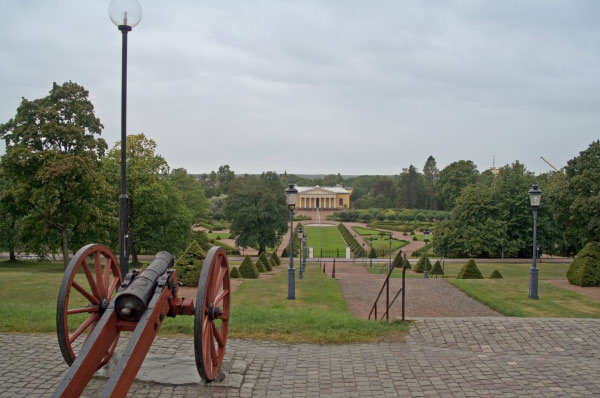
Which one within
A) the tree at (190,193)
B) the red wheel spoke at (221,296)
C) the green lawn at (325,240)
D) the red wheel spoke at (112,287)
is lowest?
the green lawn at (325,240)

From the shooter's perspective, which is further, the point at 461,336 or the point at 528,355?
the point at 461,336

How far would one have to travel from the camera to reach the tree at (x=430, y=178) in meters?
109

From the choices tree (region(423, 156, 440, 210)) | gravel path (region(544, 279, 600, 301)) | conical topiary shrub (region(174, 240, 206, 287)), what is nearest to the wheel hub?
conical topiary shrub (region(174, 240, 206, 287))

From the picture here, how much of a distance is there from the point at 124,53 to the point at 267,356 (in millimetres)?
4876

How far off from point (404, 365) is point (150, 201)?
26262mm

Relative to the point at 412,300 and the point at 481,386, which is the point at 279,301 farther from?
the point at 481,386

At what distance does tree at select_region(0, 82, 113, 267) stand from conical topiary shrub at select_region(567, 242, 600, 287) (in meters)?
20.5

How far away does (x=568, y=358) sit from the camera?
7.33 meters

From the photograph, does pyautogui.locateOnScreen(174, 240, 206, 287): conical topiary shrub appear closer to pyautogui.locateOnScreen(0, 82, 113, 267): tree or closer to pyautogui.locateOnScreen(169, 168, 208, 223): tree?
pyautogui.locateOnScreen(0, 82, 113, 267): tree

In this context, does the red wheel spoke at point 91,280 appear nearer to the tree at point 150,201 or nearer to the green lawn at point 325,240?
the tree at point 150,201

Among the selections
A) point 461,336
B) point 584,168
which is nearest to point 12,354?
point 461,336

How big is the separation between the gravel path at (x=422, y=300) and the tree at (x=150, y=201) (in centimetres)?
1561

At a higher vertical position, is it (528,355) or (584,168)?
(584,168)

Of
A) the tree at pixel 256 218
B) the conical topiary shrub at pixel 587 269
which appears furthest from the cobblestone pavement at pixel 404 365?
the tree at pixel 256 218
